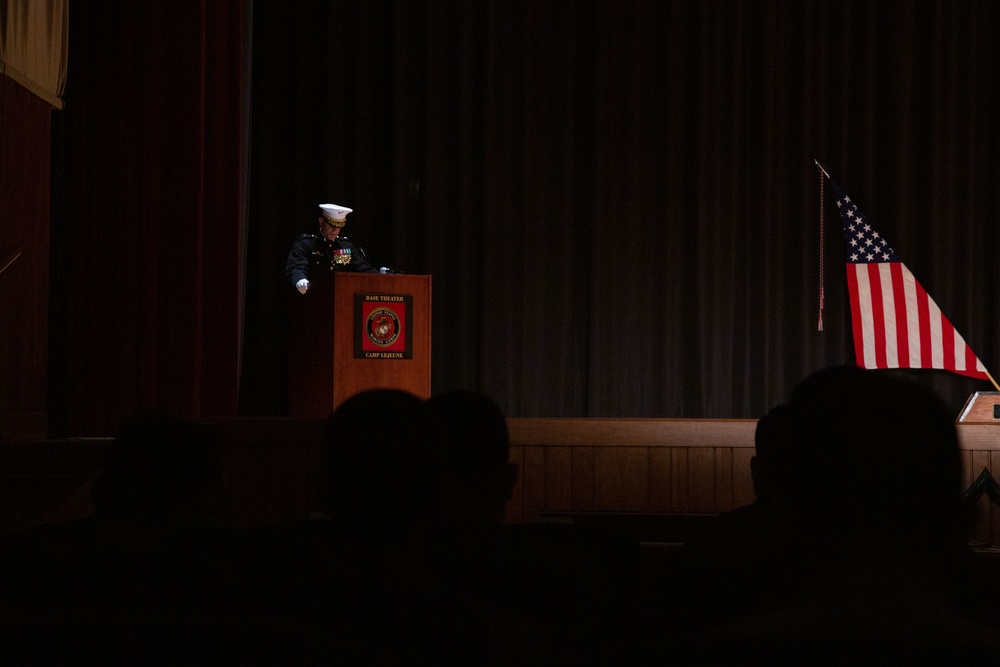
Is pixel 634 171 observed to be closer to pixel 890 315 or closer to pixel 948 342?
pixel 890 315

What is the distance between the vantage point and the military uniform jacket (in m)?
5.20

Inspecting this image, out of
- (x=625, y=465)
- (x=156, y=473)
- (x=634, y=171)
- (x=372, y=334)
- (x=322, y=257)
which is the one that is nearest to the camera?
(x=156, y=473)

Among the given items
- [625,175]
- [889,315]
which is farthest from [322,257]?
[889,315]

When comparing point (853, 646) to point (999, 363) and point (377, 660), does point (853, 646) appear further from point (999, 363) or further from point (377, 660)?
point (999, 363)

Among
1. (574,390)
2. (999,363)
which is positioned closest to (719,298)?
(574,390)

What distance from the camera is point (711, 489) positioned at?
12.2 ft

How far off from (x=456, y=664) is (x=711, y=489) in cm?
297

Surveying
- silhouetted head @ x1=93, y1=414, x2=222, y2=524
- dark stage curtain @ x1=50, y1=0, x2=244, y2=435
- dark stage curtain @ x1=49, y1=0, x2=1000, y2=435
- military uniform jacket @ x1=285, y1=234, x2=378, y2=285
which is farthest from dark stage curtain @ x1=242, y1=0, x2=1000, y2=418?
silhouetted head @ x1=93, y1=414, x2=222, y2=524

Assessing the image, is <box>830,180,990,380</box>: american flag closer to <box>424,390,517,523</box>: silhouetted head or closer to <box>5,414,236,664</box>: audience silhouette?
<box>424,390,517,523</box>: silhouetted head

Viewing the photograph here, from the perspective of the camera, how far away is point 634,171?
6238mm

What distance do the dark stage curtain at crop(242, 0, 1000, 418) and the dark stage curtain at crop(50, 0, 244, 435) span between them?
0.95 m

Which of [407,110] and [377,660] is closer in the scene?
[377,660]

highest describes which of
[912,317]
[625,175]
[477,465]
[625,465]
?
[625,175]

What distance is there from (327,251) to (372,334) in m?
1.06
